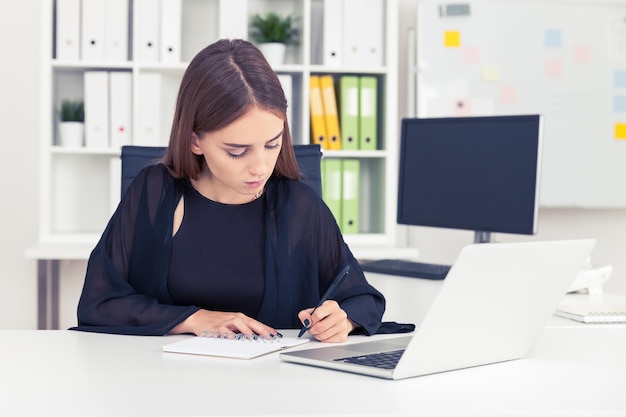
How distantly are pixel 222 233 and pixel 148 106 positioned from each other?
1687mm

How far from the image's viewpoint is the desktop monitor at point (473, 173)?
7.85 ft

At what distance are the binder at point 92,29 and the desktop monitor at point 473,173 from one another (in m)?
1.33

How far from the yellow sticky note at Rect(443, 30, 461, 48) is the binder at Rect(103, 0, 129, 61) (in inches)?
53.3

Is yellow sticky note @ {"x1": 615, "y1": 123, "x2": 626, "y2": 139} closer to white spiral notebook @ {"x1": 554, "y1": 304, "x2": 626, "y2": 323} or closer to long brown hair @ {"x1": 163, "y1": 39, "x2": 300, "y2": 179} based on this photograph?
white spiral notebook @ {"x1": 554, "y1": 304, "x2": 626, "y2": 323}

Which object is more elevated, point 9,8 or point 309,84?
point 9,8

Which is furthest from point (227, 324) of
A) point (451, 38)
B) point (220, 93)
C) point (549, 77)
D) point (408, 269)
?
point (549, 77)

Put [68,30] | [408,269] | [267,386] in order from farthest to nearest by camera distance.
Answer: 1. [68,30]
2. [408,269]
3. [267,386]

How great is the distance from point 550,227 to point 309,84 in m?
1.35

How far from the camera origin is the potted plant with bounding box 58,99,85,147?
3324 mm

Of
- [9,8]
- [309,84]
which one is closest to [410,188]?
[309,84]

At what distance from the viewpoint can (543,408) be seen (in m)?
0.99

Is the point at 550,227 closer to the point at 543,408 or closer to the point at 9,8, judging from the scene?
the point at 9,8

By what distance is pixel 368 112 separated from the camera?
136 inches

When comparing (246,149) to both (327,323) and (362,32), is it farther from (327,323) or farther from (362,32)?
(362,32)
